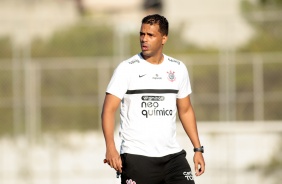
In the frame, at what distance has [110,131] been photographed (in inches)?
268

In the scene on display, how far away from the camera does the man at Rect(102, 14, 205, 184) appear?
7047mm

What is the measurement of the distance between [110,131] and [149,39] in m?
0.84

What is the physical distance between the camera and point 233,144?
11758mm

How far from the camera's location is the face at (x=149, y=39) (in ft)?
23.3

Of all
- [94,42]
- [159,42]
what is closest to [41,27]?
[94,42]

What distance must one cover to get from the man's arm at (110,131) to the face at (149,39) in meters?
0.48

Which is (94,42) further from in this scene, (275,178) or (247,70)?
(275,178)

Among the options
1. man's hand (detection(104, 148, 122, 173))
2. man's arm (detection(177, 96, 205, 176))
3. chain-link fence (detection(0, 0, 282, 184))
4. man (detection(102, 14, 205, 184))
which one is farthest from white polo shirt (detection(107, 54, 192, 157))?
chain-link fence (detection(0, 0, 282, 184))

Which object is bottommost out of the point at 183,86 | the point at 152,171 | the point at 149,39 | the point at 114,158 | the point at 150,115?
the point at 152,171

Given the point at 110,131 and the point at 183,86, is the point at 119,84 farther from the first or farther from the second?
the point at 183,86

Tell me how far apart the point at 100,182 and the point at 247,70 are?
1616 centimetres

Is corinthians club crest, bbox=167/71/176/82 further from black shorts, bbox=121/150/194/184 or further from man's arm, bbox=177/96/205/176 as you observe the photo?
black shorts, bbox=121/150/194/184

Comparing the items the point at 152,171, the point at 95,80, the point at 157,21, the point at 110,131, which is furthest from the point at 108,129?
the point at 95,80

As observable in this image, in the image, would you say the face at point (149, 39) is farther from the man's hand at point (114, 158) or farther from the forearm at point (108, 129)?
the man's hand at point (114, 158)
